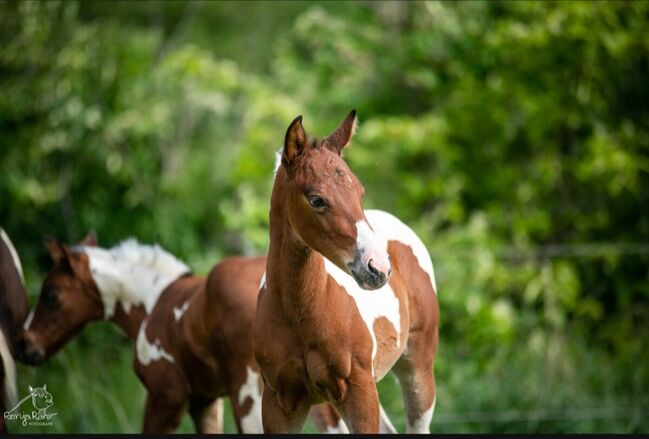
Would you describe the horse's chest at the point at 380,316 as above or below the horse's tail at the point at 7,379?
above

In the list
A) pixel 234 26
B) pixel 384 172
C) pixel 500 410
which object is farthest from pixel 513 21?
pixel 234 26

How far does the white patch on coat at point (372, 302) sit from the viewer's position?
296cm

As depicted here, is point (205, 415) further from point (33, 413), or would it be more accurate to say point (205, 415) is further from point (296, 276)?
point (296, 276)

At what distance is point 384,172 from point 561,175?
5.27 ft

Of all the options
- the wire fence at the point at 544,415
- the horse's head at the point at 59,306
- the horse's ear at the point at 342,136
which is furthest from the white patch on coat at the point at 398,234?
the wire fence at the point at 544,415

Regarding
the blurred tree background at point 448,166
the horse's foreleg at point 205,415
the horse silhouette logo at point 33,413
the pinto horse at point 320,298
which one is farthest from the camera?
the blurred tree background at point 448,166

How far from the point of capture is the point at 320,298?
9.30 feet

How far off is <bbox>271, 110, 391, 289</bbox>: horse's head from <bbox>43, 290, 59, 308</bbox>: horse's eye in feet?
6.68

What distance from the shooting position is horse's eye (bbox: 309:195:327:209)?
266 cm

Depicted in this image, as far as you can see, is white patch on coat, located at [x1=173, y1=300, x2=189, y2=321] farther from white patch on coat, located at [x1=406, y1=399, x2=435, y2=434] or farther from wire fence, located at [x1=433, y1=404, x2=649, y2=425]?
wire fence, located at [x1=433, y1=404, x2=649, y2=425]

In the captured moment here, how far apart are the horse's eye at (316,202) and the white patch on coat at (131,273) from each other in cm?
201

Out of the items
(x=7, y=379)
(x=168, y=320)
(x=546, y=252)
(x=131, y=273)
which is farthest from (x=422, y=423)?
(x=546, y=252)

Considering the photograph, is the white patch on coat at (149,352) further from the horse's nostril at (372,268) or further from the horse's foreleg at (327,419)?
the horse's nostril at (372,268)

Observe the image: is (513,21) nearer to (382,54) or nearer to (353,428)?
(382,54)
